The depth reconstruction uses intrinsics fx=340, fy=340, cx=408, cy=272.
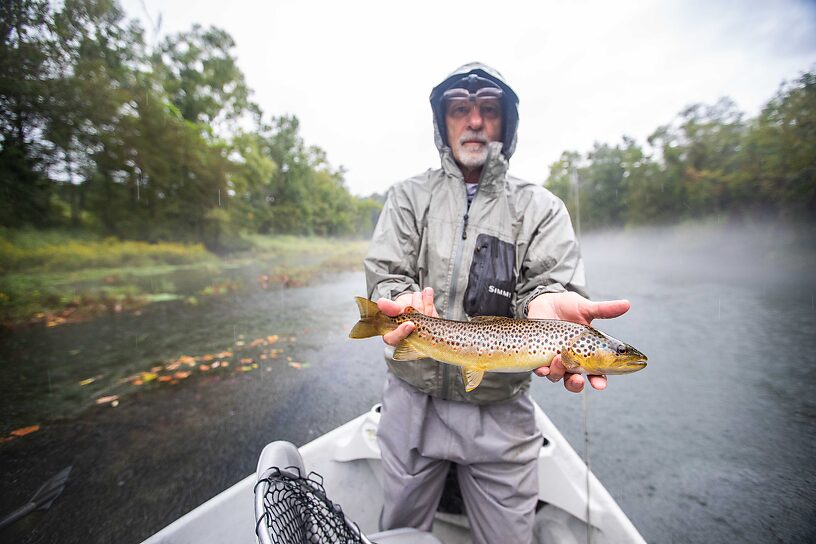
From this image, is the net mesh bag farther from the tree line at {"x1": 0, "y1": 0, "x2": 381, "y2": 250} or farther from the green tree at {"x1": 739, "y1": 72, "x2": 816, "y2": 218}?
the green tree at {"x1": 739, "y1": 72, "x2": 816, "y2": 218}

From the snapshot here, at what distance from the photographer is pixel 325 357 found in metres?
8.75

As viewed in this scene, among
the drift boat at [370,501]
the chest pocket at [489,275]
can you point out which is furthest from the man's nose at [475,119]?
the drift boat at [370,501]

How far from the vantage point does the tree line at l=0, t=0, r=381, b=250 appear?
11211 mm

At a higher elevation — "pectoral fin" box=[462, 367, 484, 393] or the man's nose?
the man's nose

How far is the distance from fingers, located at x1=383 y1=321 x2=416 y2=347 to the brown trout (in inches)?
1.8

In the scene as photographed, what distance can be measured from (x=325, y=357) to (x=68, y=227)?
13.7 metres

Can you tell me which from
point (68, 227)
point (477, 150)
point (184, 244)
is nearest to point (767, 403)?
point (477, 150)

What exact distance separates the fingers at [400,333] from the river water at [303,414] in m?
3.61

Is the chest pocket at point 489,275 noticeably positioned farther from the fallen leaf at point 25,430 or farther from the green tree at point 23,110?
the green tree at point 23,110

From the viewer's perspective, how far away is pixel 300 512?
163 centimetres

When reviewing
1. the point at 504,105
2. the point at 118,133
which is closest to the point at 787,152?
the point at 504,105

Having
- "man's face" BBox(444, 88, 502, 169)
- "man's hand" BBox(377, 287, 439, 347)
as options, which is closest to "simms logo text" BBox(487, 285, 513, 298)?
"man's hand" BBox(377, 287, 439, 347)

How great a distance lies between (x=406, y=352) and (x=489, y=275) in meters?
0.75

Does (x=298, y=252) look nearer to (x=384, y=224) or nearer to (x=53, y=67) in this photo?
(x=53, y=67)
